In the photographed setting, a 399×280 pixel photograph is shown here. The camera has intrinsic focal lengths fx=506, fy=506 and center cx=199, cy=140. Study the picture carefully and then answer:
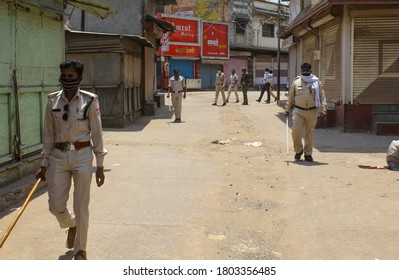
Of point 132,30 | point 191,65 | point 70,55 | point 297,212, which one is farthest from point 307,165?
point 191,65

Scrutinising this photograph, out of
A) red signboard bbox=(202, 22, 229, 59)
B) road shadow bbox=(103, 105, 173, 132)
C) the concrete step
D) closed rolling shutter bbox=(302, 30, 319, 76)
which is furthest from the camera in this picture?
red signboard bbox=(202, 22, 229, 59)

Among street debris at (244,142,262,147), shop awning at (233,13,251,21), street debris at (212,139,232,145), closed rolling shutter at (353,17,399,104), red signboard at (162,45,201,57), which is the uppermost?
shop awning at (233,13,251,21)

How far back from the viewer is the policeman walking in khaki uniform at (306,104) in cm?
965

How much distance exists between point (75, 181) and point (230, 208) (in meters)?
2.56

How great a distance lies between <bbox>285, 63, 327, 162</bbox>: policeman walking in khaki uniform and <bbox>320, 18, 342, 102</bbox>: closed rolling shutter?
→ 16.7ft

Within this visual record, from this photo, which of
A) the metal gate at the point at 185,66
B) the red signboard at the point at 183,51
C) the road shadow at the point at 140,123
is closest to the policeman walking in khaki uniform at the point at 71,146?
the road shadow at the point at 140,123

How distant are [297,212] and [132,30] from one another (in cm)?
1385

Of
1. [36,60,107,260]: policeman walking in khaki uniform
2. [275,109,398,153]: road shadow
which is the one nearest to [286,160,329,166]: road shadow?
[275,109,398,153]: road shadow

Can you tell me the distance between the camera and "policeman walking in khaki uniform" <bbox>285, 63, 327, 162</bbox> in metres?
9.65

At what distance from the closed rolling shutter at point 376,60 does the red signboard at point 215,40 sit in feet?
95.4

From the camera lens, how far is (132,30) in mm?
18688

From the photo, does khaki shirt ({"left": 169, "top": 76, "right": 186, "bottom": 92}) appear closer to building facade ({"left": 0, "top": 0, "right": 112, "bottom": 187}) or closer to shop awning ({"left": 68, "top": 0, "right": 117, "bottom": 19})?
shop awning ({"left": 68, "top": 0, "right": 117, "bottom": 19})

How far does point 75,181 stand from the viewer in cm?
447

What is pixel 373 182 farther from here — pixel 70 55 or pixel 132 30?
pixel 132 30
